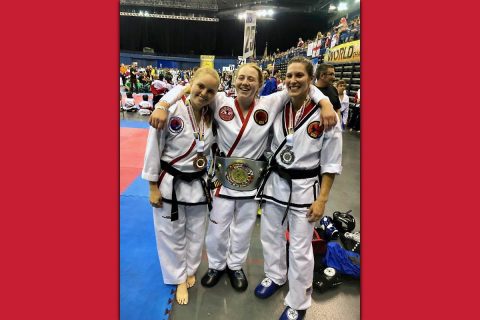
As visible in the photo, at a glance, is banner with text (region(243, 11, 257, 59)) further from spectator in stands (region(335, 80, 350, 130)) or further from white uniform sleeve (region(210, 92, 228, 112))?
white uniform sleeve (region(210, 92, 228, 112))

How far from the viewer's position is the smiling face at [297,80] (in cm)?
190

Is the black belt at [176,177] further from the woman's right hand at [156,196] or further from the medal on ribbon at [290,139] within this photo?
the medal on ribbon at [290,139]

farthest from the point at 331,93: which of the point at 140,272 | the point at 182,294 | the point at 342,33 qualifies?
the point at 342,33

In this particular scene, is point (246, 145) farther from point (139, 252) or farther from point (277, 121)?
point (139, 252)

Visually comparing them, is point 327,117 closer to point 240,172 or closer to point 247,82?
point 247,82

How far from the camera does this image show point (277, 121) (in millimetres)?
2094

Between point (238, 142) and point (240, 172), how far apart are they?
0.79 feet

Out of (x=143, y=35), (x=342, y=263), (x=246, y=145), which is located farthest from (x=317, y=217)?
(x=143, y=35)

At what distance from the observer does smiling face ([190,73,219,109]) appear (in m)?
1.97

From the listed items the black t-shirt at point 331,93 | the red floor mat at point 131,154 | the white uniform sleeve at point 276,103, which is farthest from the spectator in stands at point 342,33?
the white uniform sleeve at point 276,103

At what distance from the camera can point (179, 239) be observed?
7.68ft

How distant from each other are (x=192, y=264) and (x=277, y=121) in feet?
4.94

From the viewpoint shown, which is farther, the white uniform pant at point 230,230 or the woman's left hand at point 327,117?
the white uniform pant at point 230,230

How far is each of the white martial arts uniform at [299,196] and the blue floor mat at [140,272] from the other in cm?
100
